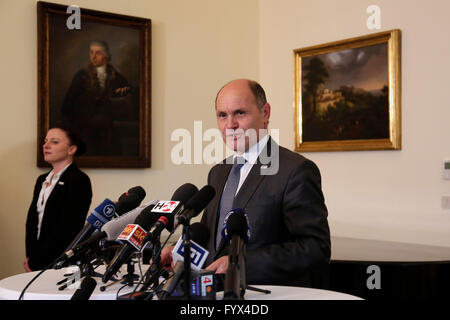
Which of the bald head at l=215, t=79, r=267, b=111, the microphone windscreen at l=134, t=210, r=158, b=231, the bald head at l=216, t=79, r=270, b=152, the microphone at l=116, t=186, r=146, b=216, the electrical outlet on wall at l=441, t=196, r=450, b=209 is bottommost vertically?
the electrical outlet on wall at l=441, t=196, r=450, b=209

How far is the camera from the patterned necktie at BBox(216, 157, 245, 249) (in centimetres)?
261

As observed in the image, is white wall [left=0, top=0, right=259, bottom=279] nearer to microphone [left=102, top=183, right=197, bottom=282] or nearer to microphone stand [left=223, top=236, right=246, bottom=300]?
microphone [left=102, top=183, right=197, bottom=282]

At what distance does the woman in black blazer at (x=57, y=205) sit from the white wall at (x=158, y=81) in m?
0.67

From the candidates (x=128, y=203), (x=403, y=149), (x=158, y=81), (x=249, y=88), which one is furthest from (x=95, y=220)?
(x=158, y=81)

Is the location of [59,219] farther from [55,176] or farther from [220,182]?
[220,182]

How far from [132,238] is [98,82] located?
416 centimetres

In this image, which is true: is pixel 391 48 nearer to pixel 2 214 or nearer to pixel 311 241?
pixel 311 241

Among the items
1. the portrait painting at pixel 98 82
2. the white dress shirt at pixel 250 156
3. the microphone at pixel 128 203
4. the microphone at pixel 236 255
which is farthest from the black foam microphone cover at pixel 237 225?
the portrait painting at pixel 98 82

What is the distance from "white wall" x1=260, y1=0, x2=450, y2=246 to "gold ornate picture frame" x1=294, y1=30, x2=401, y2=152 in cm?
10

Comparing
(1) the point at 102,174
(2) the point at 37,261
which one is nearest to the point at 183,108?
(1) the point at 102,174

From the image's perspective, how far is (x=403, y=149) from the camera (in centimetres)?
534

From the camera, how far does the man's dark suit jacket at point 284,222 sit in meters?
2.27

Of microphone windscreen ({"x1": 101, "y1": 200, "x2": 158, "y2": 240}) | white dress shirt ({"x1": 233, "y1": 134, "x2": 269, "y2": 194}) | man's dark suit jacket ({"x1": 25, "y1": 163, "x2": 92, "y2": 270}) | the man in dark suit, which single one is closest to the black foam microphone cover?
the man in dark suit

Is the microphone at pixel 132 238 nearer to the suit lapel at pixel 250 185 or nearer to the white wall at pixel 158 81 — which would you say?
the suit lapel at pixel 250 185
